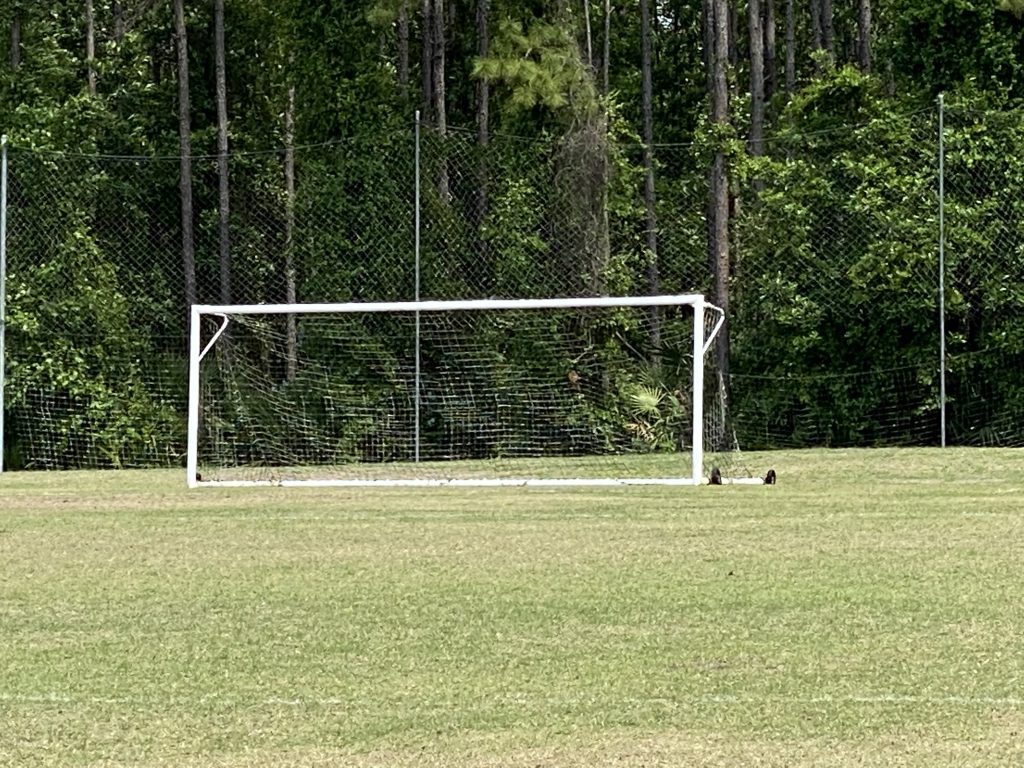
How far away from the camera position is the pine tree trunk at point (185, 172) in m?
25.2

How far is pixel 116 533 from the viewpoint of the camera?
1067 centimetres

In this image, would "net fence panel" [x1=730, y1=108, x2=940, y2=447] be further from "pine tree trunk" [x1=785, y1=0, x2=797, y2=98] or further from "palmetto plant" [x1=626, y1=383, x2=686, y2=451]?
"pine tree trunk" [x1=785, y1=0, x2=797, y2=98]

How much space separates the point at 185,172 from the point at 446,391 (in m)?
7.24

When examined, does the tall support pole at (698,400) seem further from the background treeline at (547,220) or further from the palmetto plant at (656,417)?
the background treeline at (547,220)

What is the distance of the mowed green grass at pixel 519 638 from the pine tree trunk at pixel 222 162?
13759 millimetres

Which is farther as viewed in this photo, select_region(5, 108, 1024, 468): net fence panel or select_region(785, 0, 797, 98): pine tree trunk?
select_region(785, 0, 797, 98): pine tree trunk

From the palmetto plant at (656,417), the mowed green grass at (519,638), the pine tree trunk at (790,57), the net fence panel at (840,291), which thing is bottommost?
the mowed green grass at (519,638)

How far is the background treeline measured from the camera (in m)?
20.7

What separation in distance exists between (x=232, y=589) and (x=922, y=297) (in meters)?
13.9

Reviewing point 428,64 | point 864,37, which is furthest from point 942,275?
point 864,37

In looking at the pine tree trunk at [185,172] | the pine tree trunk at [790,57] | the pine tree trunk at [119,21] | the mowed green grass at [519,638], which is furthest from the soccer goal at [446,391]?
the pine tree trunk at [119,21]

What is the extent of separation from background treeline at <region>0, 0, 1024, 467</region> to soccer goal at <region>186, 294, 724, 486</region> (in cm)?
→ 122

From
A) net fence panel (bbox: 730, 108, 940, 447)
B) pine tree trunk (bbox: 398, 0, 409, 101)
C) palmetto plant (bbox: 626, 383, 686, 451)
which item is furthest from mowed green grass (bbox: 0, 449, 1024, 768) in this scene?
pine tree trunk (bbox: 398, 0, 409, 101)

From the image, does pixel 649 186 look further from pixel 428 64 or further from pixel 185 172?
pixel 185 172
